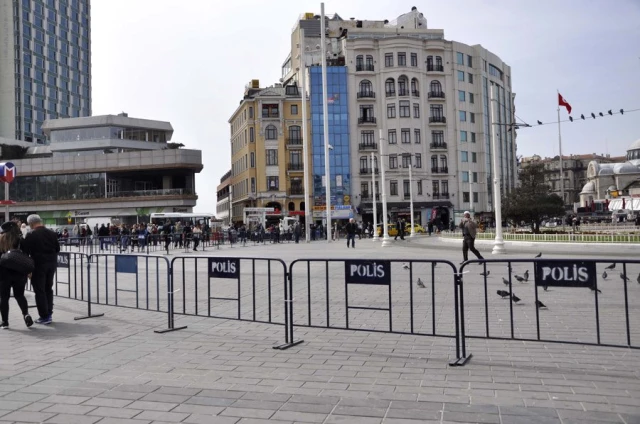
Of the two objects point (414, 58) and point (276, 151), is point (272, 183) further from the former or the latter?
point (414, 58)

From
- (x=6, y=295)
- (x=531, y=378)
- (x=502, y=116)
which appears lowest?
(x=531, y=378)

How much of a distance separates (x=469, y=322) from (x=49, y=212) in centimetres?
7423

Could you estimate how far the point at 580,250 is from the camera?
25734 millimetres

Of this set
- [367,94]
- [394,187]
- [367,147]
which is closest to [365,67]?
[367,94]

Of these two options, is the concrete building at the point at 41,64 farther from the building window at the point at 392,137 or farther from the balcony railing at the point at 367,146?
the building window at the point at 392,137

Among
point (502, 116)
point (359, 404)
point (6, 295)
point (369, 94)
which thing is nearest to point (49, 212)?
point (369, 94)

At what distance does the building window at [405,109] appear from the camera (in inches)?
2889

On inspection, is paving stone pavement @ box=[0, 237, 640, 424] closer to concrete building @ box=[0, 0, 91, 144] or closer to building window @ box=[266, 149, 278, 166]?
building window @ box=[266, 149, 278, 166]

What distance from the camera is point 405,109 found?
241 feet

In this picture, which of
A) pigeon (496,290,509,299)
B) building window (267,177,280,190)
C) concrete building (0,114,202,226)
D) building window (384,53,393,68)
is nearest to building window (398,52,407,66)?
building window (384,53,393,68)

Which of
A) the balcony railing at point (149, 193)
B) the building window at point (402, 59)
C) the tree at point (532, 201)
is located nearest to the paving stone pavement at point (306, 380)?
the tree at point (532, 201)

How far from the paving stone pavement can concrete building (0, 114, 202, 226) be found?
65066 millimetres

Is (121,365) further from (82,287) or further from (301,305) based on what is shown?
(82,287)

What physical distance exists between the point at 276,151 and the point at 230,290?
62.9 m
